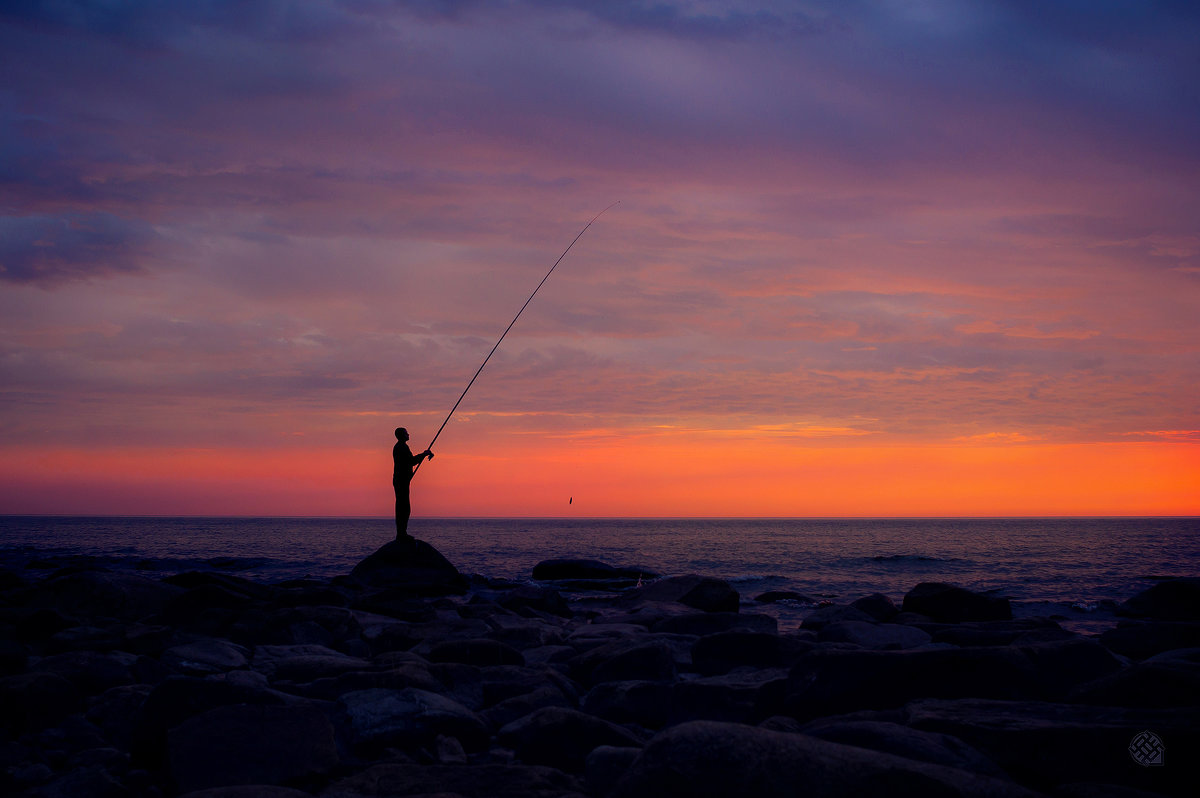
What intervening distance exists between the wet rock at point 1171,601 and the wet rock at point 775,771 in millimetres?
11326

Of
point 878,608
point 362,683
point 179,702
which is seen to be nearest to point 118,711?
point 179,702

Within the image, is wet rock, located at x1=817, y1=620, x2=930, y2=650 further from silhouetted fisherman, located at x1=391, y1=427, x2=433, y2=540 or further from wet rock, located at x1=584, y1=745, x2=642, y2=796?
silhouetted fisherman, located at x1=391, y1=427, x2=433, y2=540

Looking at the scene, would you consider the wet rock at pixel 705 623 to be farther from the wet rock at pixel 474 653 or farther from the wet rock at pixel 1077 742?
the wet rock at pixel 1077 742

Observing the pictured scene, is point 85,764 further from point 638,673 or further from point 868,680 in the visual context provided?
point 868,680

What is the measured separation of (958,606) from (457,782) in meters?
9.05

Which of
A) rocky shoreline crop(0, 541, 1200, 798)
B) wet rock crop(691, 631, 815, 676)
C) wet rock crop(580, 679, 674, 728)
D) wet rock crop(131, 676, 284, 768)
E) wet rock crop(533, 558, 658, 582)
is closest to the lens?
rocky shoreline crop(0, 541, 1200, 798)

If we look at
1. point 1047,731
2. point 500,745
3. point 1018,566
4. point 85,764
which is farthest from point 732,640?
point 1018,566

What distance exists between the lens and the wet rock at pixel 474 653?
682 cm

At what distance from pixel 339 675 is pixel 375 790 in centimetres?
222

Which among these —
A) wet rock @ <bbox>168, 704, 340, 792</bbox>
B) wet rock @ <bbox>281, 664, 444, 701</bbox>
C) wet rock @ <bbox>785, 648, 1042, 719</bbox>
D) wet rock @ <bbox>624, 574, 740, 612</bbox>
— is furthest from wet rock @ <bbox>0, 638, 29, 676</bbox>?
wet rock @ <bbox>624, 574, 740, 612</bbox>

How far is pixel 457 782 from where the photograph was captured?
151 inches

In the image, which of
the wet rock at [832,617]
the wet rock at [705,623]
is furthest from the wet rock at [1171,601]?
the wet rock at [705,623]

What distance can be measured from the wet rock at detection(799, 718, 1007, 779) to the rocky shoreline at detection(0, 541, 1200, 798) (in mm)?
14
